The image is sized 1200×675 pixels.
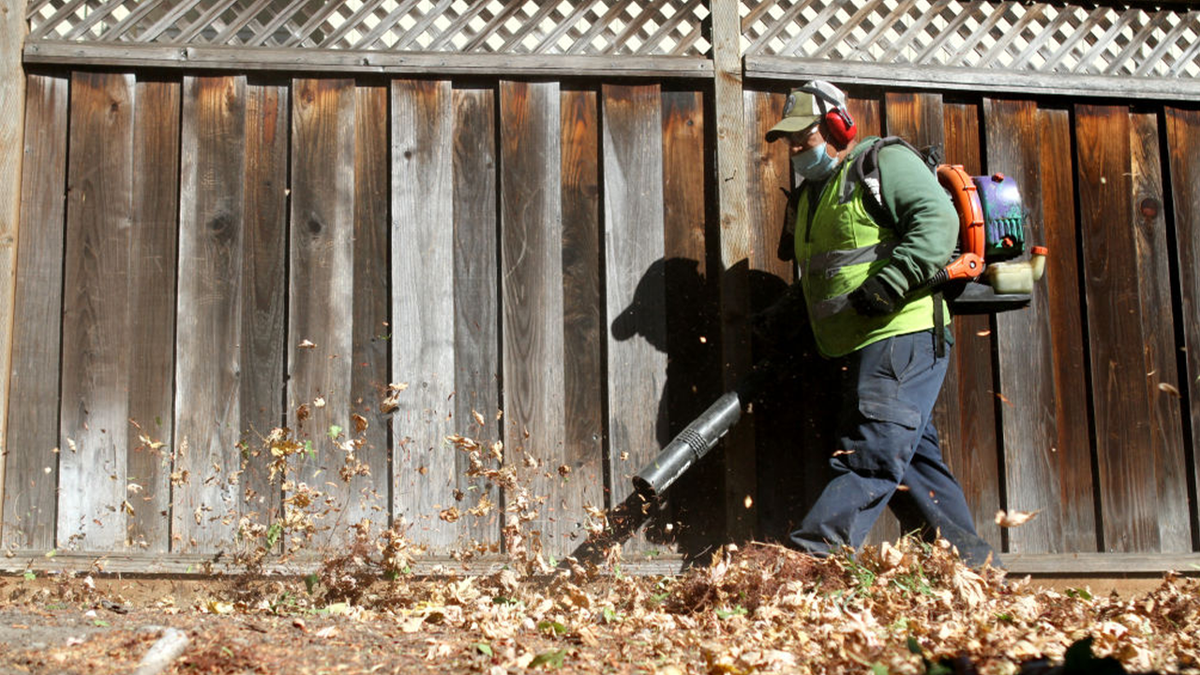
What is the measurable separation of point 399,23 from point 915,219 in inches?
102

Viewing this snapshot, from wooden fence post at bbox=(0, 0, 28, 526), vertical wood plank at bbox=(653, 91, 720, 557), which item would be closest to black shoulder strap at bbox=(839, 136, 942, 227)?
vertical wood plank at bbox=(653, 91, 720, 557)

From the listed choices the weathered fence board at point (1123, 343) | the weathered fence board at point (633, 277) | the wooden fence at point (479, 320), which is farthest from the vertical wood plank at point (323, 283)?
the weathered fence board at point (1123, 343)

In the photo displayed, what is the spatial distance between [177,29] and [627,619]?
3.39 metres

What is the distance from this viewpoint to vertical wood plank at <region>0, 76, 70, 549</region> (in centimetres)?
459

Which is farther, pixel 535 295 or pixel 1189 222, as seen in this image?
pixel 1189 222

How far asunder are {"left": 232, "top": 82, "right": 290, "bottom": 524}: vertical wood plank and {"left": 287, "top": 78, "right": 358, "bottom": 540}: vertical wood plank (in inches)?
2.1

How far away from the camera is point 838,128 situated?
463cm

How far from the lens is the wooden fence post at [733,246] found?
4.85 m

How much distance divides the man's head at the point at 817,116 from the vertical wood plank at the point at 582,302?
907 mm

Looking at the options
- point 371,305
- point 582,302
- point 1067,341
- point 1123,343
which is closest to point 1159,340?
point 1123,343

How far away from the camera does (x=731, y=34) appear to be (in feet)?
16.8

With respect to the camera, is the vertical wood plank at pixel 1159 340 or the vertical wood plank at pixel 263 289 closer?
the vertical wood plank at pixel 263 289

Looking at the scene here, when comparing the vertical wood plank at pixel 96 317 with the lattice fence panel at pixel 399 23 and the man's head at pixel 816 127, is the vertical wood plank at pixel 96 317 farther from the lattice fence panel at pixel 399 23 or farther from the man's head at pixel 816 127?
the man's head at pixel 816 127

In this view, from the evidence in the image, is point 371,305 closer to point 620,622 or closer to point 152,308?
point 152,308
